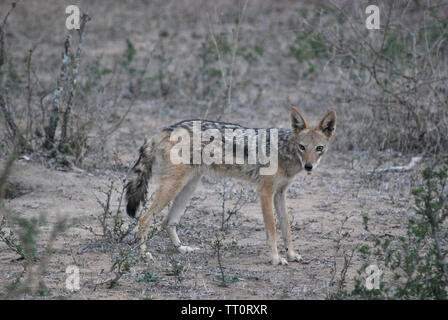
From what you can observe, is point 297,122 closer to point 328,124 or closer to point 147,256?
point 328,124

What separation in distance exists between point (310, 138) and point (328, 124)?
274 mm

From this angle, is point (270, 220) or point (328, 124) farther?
point (328, 124)

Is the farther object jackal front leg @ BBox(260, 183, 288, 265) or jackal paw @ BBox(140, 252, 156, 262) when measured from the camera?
jackal front leg @ BBox(260, 183, 288, 265)

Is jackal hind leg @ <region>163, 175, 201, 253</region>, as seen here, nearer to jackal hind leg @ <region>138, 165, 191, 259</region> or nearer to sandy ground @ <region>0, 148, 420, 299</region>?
sandy ground @ <region>0, 148, 420, 299</region>

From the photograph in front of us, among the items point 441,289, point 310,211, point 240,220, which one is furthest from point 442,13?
point 441,289

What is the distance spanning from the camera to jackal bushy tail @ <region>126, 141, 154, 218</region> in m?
5.77

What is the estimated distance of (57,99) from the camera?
796 cm

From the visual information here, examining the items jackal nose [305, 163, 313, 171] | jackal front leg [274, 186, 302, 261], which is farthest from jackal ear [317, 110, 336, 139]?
jackal front leg [274, 186, 302, 261]

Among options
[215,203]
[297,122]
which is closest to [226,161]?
[297,122]

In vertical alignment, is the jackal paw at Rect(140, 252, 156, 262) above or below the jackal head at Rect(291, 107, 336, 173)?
below

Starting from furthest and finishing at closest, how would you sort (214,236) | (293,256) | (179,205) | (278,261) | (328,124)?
(214,236)
(179,205)
(328,124)
(293,256)
(278,261)

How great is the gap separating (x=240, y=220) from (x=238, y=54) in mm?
6728
